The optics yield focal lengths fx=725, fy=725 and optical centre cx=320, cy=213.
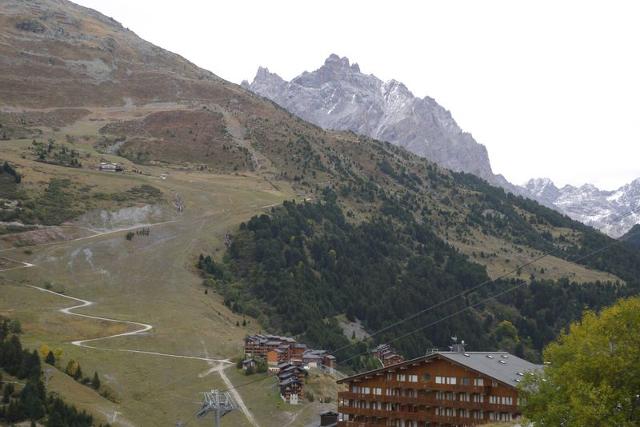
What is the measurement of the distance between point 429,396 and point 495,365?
9117mm

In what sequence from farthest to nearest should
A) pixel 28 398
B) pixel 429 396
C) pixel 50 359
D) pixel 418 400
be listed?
pixel 50 359, pixel 418 400, pixel 429 396, pixel 28 398

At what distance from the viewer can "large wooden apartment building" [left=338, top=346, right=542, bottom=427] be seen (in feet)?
279

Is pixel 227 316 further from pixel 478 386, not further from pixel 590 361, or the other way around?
pixel 590 361

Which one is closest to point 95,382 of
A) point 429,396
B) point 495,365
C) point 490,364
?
point 429,396

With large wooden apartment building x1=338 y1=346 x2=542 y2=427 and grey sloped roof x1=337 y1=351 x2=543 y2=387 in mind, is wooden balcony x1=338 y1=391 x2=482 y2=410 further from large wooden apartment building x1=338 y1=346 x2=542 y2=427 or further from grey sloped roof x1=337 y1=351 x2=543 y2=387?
grey sloped roof x1=337 y1=351 x2=543 y2=387

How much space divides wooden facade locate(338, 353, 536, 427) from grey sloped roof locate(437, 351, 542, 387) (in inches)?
10.7

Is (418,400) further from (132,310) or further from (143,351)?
(132,310)

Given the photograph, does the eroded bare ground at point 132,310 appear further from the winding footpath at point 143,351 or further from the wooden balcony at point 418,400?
the wooden balcony at point 418,400

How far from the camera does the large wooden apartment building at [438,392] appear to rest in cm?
8519

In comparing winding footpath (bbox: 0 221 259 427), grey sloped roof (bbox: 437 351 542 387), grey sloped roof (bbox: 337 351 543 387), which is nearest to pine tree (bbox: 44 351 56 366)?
winding footpath (bbox: 0 221 259 427)

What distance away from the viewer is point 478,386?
85.8 metres

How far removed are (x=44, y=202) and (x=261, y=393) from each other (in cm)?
10028

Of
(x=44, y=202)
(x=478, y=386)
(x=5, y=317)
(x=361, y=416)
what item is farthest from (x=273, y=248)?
(x=478, y=386)

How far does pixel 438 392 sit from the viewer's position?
90.0 metres
